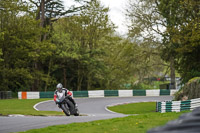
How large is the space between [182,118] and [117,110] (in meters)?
25.2

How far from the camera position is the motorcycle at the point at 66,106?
16938mm

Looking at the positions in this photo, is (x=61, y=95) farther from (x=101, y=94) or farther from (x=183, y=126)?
(x=101, y=94)

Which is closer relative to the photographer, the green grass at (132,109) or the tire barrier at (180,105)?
the tire barrier at (180,105)

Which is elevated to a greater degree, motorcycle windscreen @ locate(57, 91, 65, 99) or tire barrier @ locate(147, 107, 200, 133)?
tire barrier @ locate(147, 107, 200, 133)

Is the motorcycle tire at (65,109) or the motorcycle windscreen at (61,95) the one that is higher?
the motorcycle windscreen at (61,95)

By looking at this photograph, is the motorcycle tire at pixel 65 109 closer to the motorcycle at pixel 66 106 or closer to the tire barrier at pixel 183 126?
the motorcycle at pixel 66 106

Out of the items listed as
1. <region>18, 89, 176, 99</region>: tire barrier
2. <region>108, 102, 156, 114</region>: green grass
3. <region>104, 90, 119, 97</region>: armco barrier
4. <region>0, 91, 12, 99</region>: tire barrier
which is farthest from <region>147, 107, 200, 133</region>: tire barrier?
<region>104, 90, 119, 97</region>: armco barrier

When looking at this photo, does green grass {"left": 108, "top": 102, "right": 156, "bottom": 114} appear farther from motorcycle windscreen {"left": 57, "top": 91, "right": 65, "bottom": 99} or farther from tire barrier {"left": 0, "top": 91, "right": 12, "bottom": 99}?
tire barrier {"left": 0, "top": 91, "right": 12, "bottom": 99}

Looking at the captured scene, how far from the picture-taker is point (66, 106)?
17203mm

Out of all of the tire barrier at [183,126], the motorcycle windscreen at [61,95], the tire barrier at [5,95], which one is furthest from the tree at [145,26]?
the tire barrier at [183,126]

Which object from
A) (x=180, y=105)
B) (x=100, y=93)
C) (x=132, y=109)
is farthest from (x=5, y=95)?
(x=180, y=105)

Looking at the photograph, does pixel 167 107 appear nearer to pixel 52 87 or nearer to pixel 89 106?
pixel 89 106

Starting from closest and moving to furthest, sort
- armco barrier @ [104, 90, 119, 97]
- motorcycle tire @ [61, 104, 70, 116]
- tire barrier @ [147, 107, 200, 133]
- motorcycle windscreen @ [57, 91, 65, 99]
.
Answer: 1. tire barrier @ [147, 107, 200, 133]
2. motorcycle windscreen @ [57, 91, 65, 99]
3. motorcycle tire @ [61, 104, 70, 116]
4. armco barrier @ [104, 90, 119, 97]

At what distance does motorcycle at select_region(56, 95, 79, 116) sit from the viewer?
1694 cm
